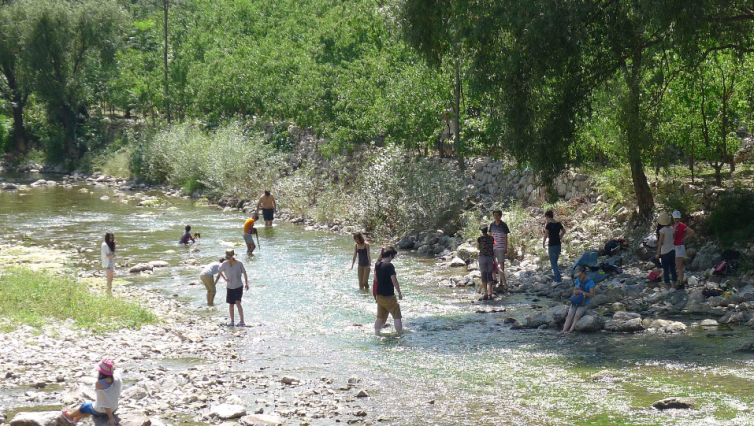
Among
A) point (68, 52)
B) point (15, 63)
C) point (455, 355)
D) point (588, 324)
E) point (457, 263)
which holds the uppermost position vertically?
point (68, 52)

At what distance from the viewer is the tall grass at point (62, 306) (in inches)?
556

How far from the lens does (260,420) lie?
31.8ft

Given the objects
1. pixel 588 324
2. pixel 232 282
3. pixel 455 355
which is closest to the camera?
A: pixel 455 355

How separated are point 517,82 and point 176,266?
11.4 meters

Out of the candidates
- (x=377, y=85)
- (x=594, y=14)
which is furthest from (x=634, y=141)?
(x=377, y=85)

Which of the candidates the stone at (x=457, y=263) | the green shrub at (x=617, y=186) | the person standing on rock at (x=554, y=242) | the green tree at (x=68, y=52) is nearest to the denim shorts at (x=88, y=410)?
the person standing on rock at (x=554, y=242)

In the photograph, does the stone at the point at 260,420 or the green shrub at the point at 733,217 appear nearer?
the stone at the point at 260,420

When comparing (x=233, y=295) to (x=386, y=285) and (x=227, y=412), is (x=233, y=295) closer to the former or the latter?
(x=386, y=285)

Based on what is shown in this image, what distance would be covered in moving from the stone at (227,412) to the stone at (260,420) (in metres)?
0.18

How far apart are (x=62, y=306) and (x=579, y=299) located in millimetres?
9879

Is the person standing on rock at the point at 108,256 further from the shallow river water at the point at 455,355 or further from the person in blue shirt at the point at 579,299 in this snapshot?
the person in blue shirt at the point at 579,299

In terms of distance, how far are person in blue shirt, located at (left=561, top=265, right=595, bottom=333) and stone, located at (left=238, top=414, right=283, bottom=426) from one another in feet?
21.8

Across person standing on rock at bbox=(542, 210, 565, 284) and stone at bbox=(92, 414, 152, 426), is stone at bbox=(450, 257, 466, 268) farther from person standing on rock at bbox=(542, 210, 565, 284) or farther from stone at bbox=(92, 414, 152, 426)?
stone at bbox=(92, 414, 152, 426)

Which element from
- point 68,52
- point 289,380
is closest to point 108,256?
point 289,380
